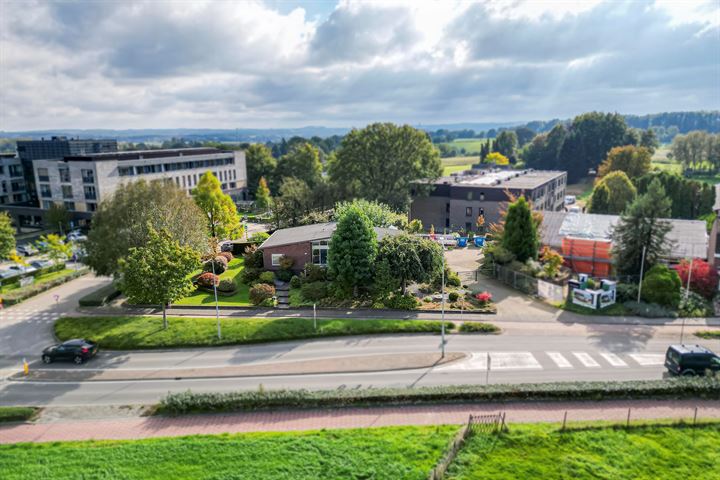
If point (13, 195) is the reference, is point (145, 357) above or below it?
below

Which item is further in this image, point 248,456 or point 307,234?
point 307,234

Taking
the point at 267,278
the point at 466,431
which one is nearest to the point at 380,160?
the point at 267,278

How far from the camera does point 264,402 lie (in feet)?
85.3

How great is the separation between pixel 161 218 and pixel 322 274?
15.6 m

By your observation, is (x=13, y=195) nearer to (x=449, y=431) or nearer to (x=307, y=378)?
(x=307, y=378)

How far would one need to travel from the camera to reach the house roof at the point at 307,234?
47.4 meters

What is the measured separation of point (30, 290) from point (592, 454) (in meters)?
49.3

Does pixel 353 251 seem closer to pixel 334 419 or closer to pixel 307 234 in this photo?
pixel 307 234

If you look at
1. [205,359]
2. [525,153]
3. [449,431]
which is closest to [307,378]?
[205,359]

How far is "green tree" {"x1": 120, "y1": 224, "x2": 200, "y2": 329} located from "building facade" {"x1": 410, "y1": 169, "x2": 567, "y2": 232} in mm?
49371

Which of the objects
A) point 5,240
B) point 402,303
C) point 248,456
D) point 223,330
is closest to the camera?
point 248,456

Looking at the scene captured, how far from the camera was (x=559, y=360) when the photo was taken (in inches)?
1217

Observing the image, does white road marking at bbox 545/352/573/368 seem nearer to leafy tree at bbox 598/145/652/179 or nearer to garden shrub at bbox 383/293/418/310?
garden shrub at bbox 383/293/418/310

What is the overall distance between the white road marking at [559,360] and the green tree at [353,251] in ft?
49.4
